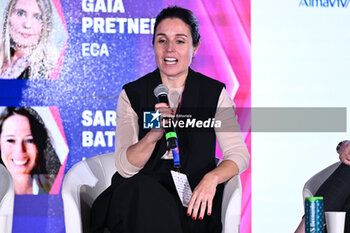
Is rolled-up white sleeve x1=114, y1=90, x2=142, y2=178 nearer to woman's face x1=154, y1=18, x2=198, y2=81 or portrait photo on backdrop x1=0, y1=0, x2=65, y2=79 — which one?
woman's face x1=154, y1=18, x2=198, y2=81

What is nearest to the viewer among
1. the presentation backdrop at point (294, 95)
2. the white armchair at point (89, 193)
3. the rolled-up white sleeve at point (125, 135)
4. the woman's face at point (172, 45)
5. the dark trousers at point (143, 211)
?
the dark trousers at point (143, 211)

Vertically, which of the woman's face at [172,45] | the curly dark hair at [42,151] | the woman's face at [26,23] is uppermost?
the woman's face at [26,23]

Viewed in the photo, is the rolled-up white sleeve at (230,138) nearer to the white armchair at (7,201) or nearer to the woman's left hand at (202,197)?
the woman's left hand at (202,197)

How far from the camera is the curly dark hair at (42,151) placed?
3.47 m

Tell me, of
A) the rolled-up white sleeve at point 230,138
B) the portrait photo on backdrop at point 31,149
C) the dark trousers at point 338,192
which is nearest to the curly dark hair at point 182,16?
the rolled-up white sleeve at point 230,138

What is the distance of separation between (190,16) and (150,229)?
1.07 meters

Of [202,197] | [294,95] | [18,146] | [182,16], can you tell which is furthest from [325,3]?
[18,146]

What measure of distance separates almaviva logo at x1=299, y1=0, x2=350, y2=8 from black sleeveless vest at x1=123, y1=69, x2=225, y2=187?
1.40 m

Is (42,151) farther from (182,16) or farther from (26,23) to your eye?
(182,16)

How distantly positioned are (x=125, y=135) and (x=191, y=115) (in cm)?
31

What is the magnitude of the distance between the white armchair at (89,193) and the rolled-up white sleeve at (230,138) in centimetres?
10

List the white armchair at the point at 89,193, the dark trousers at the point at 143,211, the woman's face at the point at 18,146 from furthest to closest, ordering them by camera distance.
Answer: the woman's face at the point at 18,146 → the white armchair at the point at 89,193 → the dark trousers at the point at 143,211

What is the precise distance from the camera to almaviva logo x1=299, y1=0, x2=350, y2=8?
3680mm

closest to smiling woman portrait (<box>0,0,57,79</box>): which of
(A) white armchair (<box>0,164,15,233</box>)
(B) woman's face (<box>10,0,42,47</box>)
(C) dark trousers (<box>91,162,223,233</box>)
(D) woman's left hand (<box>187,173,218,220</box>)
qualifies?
(B) woman's face (<box>10,0,42,47</box>)
